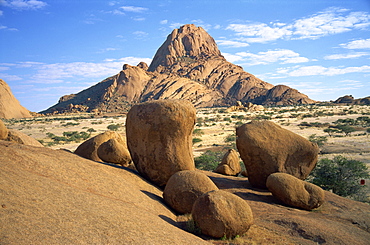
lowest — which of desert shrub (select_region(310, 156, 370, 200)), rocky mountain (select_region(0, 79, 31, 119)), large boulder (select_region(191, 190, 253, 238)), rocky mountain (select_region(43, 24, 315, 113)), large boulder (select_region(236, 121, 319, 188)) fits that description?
desert shrub (select_region(310, 156, 370, 200))

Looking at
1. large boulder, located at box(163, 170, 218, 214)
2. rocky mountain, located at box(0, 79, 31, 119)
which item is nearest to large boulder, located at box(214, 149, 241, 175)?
large boulder, located at box(163, 170, 218, 214)

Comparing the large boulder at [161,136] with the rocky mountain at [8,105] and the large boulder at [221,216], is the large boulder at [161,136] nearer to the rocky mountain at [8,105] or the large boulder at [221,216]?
the large boulder at [221,216]

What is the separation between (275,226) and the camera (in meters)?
7.54

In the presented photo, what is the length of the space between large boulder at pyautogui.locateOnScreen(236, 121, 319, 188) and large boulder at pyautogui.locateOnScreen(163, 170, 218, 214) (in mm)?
3411

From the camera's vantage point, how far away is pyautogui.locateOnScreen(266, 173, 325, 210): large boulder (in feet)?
30.7

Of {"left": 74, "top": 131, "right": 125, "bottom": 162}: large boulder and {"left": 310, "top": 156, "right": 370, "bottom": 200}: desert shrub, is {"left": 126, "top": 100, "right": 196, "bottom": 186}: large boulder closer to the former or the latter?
{"left": 74, "top": 131, "right": 125, "bottom": 162}: large boulder

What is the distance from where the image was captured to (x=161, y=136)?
31.2 ft

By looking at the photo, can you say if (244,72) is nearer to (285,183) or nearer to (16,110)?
(16,110)

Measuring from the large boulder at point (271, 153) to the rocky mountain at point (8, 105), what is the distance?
82.8 meters

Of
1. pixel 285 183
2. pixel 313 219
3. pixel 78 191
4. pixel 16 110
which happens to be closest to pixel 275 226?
pixel 313 219

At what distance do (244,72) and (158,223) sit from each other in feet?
434

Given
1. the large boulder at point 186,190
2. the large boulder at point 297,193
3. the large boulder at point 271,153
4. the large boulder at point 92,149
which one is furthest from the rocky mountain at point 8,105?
the large boulder at point 297,193

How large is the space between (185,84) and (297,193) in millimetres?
102677

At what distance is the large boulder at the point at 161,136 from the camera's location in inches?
371
